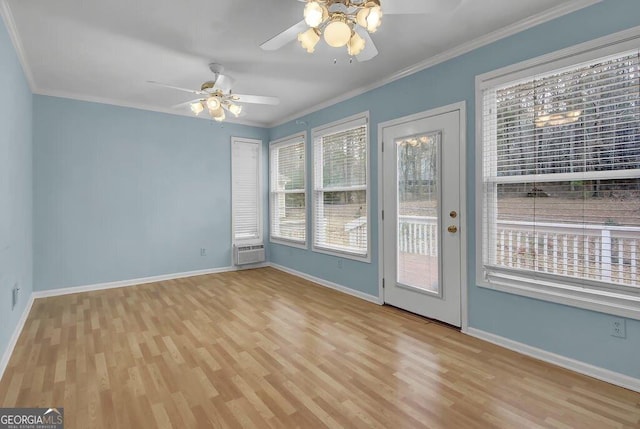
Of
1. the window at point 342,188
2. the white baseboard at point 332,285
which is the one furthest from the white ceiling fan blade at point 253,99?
the white baseboard at point 332,285

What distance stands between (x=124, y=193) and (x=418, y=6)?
4.66 metres

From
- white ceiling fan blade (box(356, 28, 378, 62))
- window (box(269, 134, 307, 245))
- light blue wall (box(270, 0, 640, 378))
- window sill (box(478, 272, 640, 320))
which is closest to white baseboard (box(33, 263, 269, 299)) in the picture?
window (box(269, 134, 307, 245))

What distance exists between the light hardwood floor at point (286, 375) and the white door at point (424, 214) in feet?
0.92

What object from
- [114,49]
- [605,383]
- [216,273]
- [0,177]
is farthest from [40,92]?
[605,383]

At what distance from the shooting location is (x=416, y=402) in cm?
204

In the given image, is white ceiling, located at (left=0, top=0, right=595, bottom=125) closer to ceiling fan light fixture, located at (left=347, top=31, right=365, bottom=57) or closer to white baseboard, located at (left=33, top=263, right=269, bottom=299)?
ceiling fan light fixture, located at (left=347, top=31, right=365, bottom=57)

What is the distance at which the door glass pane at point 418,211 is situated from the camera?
3365 millimetres

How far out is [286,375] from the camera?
A: 2361mm

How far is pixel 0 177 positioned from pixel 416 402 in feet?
11.0

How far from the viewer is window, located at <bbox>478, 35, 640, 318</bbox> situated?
7.25ft

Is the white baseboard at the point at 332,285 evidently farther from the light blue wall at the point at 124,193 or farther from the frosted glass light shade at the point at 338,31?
the frosted glass light shade at the point at 338,31

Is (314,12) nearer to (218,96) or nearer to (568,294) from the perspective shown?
(218,96)

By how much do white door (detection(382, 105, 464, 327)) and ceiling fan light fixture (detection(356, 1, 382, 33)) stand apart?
5.48ft

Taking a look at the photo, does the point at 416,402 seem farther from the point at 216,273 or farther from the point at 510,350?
the point at 216,273
